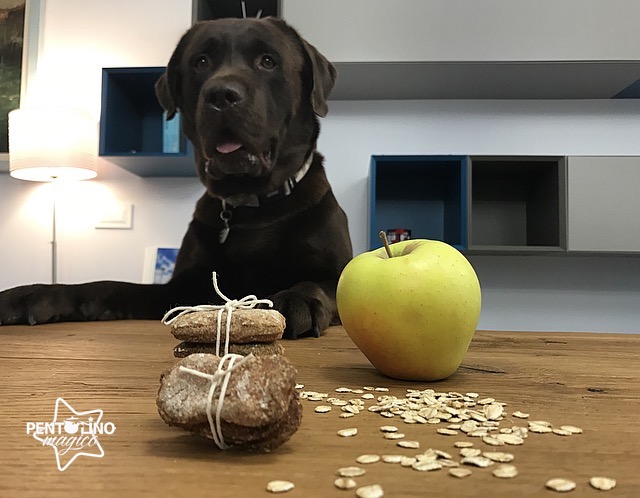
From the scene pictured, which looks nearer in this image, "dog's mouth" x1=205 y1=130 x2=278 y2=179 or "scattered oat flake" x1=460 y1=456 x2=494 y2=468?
"scattered oat flake" x1=460 y1=456 x2=494 y2=468

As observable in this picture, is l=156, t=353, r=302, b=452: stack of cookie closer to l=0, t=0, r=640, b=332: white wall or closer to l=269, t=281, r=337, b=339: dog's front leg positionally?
l=269, t=281, r=337, b=339: dog's front leg

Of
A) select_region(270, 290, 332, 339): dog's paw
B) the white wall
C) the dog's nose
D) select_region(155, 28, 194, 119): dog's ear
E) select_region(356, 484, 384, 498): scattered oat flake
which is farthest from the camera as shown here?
the white wall

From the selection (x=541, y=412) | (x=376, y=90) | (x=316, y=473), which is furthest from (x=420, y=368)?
(x=376, y=90)

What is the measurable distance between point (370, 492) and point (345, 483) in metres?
0.02

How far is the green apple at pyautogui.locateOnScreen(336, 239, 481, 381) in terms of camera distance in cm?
A: 52

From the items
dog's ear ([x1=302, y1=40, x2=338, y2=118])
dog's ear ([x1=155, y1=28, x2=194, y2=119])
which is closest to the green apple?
dog's ear ([x1=302, y1=40, x2=338, y2=118])

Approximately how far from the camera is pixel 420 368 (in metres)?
0.54

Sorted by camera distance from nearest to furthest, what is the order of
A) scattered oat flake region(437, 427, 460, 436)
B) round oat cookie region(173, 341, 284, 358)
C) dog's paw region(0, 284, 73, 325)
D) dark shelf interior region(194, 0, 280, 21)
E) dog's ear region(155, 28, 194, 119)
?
scattered oat flake region(437, 427, 460, 436) < round oat cookie region(173, 341, 284, 358) < dog's paw region(0, 284, 73, 325) < dog's ear region(155, 28, 194, 119) < dark shelf interior region(194, 0, 280, 21)

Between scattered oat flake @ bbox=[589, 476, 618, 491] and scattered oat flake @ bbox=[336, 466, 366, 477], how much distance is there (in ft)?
0.39

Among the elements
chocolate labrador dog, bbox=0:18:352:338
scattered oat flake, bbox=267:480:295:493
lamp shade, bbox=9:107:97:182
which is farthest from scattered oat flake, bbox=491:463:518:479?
lamp shade, bbox=9:107:97:182

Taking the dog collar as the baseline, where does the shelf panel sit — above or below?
above

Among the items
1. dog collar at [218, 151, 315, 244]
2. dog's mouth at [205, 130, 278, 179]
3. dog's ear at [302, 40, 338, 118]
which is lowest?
dog collar at [218, 151, 315, 244]

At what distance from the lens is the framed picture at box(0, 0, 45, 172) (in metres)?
2.17

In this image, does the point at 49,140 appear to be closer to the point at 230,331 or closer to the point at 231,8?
the point at 231,8
